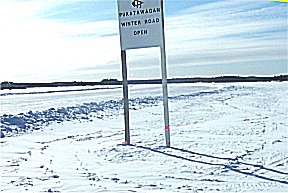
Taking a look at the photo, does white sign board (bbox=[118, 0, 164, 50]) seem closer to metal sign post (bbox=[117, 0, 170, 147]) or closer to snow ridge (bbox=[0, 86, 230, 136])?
metal sign post (bbox=[117, 0, 170, 147])

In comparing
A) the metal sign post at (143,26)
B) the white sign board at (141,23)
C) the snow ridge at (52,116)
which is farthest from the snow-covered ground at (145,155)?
the white sign board at (141,23)

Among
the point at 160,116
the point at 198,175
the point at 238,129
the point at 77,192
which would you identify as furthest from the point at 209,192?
the point at 160,116

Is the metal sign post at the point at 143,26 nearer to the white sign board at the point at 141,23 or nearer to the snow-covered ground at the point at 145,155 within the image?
the white sign board at the point at 141,23

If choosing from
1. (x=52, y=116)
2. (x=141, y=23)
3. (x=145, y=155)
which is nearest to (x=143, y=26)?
(x=141, y=23)

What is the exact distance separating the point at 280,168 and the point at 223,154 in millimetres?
1088

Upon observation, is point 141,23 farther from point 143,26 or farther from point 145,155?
point 145,155

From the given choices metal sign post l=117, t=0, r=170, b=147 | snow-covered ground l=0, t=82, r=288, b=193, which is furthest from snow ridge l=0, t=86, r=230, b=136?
metal sign post l=117, t=0, r=170, b=147

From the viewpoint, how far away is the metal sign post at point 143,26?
7.28m

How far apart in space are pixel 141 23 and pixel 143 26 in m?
0.06

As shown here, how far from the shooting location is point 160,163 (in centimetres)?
599

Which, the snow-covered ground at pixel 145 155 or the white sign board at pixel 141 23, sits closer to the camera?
the snow-covered ground at pixel 145 155

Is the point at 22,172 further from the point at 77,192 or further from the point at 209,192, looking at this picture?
the point at 209,192

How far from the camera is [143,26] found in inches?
290

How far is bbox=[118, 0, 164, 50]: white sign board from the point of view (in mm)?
7281
